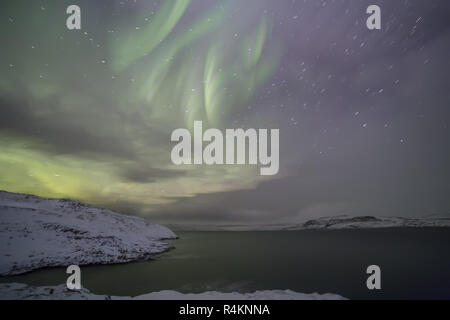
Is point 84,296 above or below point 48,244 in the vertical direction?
above

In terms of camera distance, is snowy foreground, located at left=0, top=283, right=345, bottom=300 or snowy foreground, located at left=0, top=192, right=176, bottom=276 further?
snowy foreground, located at left=0, top=192, right=176, bottom=276

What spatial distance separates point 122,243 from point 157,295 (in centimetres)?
3664

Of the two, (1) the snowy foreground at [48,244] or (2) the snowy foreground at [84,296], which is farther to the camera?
(1) the snowy foreground at [48,244]

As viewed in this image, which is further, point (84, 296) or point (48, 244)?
point (48, 244)

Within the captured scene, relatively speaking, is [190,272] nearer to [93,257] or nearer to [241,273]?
[241,273]
